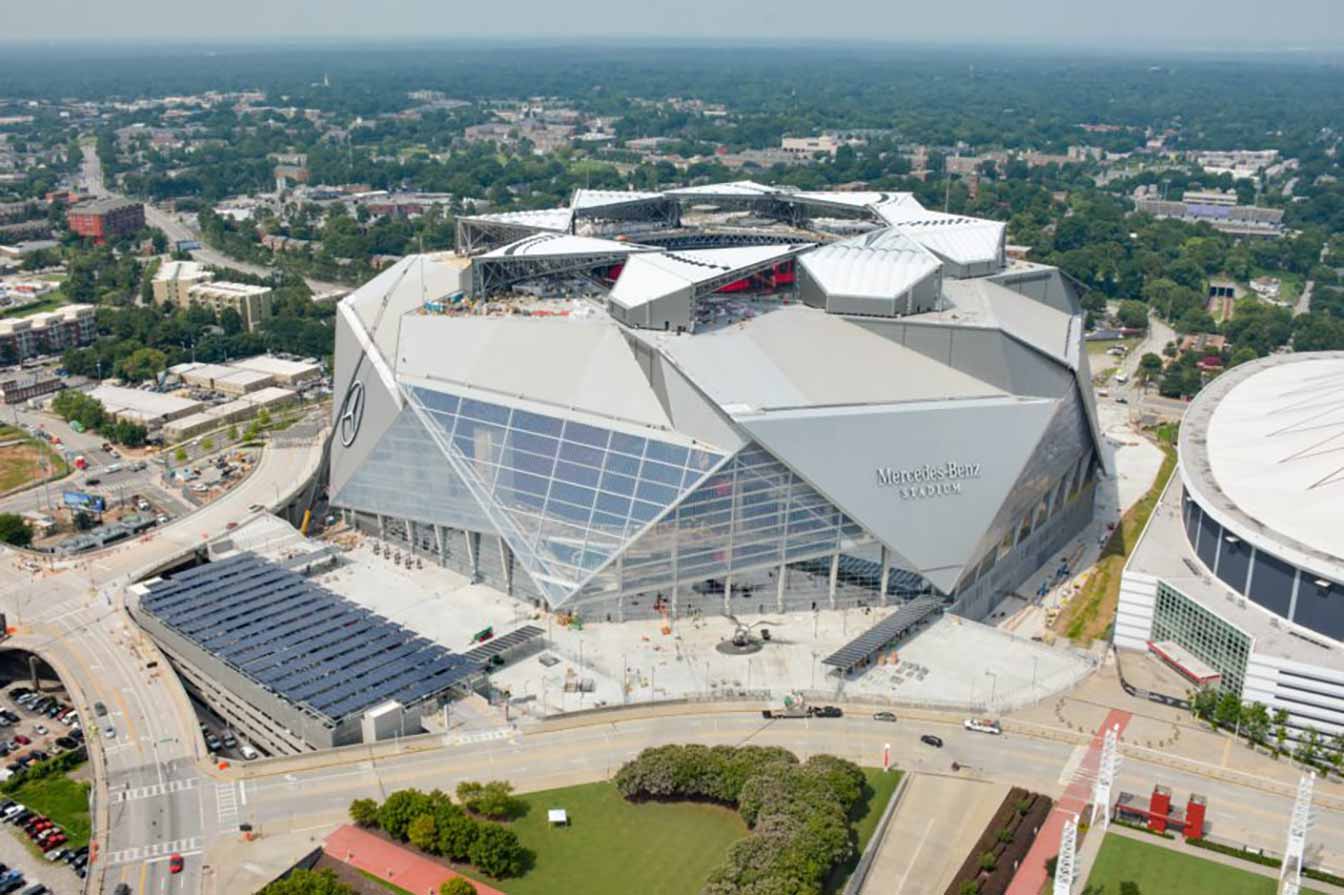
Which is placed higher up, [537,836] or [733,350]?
[733,350]

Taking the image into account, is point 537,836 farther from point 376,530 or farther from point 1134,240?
point 1134,240

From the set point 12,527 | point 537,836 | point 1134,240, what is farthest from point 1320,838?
point 1134,240

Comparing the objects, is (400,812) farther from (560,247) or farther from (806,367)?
(560,247)

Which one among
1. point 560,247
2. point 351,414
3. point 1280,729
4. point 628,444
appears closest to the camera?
point 1280,729

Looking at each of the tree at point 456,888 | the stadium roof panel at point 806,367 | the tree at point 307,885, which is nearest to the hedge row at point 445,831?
the tree at point 456,888

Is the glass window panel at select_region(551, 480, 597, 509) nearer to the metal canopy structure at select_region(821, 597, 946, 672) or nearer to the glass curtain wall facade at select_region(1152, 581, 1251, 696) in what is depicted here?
the metal canopy structure at select_region(821, 597, 946, 672)

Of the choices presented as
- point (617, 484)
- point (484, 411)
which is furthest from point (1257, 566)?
point (484, 411)

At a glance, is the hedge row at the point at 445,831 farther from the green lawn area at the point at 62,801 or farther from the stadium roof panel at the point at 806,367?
the stadium roof panel at the point at 806,367
